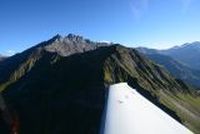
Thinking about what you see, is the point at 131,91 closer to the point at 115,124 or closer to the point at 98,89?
the point at 115,124

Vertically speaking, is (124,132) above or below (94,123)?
above

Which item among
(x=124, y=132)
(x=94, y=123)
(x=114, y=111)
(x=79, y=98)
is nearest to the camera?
(x=124, y=132)

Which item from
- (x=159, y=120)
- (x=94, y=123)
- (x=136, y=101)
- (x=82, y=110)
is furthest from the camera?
(x=82, y=110)

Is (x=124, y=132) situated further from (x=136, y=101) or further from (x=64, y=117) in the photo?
(x=64, y=117)

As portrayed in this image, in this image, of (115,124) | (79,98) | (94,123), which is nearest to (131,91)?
(115,124)

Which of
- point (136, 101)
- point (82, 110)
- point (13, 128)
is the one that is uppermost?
point (136, 101)

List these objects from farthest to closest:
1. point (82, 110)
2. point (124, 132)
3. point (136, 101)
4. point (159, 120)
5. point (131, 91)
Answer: point (82, 110) → point (131, 91) → point (136, 101) → point (159, 120) → point (124, 132)

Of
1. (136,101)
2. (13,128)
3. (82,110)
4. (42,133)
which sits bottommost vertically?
(42,133)

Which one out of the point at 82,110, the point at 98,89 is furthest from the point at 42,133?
the point at 98,89

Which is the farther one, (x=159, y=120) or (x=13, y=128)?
(x=13, y=128)
